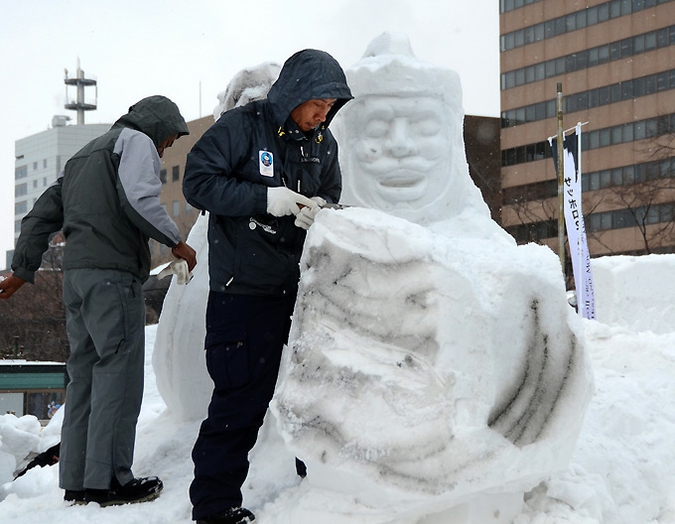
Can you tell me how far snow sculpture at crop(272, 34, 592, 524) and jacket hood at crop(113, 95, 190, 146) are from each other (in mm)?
995

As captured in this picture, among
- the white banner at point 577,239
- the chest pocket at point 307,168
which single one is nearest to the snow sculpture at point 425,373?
the chest pocket at point 307,168

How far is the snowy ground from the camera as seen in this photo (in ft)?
8.89

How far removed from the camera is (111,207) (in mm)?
3006

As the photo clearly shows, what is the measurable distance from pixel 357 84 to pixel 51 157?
5984cm

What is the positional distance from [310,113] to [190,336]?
1.35 metres

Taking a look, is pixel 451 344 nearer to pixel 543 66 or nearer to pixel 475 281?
pixel 475 281

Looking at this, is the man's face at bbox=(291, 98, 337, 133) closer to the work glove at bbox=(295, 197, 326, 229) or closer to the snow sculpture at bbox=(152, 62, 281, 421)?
the work glove at bbox=(295, 197, 326, 229)

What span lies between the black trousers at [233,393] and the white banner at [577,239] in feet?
26.1

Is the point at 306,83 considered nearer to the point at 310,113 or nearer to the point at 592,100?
the point at 310,113

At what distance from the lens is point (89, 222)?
299 centimetres

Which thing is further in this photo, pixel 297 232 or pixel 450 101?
pixel 450 101

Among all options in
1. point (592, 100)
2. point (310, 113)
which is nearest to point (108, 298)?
point (310, 113)

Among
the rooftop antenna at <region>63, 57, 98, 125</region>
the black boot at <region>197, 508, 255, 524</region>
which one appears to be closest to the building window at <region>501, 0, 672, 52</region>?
the black boot at <region>197, 508, 255, 524</region>

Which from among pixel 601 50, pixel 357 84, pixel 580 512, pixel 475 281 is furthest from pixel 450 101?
pixel 601 50
